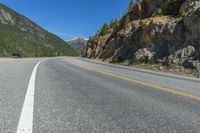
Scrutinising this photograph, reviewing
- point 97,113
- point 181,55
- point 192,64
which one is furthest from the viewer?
point 181,55

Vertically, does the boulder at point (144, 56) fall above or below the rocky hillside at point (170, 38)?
below

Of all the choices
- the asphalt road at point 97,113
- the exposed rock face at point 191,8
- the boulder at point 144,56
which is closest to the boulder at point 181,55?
the exposed rock face at point 191,8

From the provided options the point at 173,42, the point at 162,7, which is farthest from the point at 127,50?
the point at 173,42

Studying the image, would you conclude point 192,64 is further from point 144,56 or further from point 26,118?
point 26,118

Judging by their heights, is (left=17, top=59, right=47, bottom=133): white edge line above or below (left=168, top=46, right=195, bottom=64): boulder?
below

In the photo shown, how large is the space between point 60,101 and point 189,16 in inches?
957

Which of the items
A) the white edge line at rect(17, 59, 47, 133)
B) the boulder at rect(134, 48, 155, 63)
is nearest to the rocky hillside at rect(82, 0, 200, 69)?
the boulder at rect(134, 48, 155, 63)

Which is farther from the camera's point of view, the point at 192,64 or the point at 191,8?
the point at 191,8

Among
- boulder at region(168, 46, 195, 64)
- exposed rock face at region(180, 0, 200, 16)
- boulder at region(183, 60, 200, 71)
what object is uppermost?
exposed rock face at region(180, 0, 200, 16)

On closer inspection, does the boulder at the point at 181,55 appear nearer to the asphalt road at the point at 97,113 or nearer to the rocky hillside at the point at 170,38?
the rocky hillside at the point at 170,38

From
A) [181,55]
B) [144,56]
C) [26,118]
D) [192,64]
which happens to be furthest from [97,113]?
[144,56]

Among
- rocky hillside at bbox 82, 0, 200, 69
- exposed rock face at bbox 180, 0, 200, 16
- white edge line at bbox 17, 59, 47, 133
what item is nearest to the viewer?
white edge line at bbox 17, 59, 47, 133

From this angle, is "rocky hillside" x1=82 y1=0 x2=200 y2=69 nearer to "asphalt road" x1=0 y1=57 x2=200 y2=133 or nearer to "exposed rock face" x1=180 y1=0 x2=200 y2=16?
"exposed rock face" x1=180 y1=0 x2=200 y2=16

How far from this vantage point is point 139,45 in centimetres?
3844
